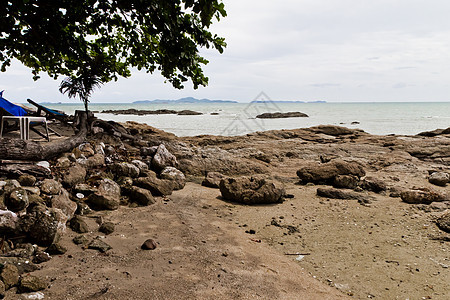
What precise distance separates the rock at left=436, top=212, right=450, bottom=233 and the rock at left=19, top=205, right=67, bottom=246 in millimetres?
5698

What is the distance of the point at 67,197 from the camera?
4836mm

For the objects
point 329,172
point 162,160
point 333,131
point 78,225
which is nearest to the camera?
point 78,225

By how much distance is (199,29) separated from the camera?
6.77 meters

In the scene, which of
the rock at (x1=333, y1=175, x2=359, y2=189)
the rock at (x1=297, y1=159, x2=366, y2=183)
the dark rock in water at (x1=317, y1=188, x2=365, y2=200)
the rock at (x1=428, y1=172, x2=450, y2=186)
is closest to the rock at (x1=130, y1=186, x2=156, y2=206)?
the dark rock in water at (x1=317, y1=188, x2=365, y2=200)

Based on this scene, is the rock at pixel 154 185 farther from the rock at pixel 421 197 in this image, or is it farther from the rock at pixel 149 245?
the rock at pixel 421 197

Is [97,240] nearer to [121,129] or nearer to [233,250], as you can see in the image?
[233,250]

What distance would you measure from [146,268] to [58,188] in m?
2.49

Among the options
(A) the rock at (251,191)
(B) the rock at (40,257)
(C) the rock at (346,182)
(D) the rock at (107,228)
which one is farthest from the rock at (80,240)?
(C) the rock at (346,182)

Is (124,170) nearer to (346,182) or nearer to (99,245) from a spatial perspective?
(99,245)

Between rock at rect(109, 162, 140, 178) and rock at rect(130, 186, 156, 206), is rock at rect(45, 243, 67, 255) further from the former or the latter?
rock at rect(109, 162, 140, 178)

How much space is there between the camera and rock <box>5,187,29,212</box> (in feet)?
12.8

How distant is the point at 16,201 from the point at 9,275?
4.79 feet

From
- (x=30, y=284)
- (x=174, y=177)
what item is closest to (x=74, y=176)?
(x=174, y=177)

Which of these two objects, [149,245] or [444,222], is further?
[444,222]
